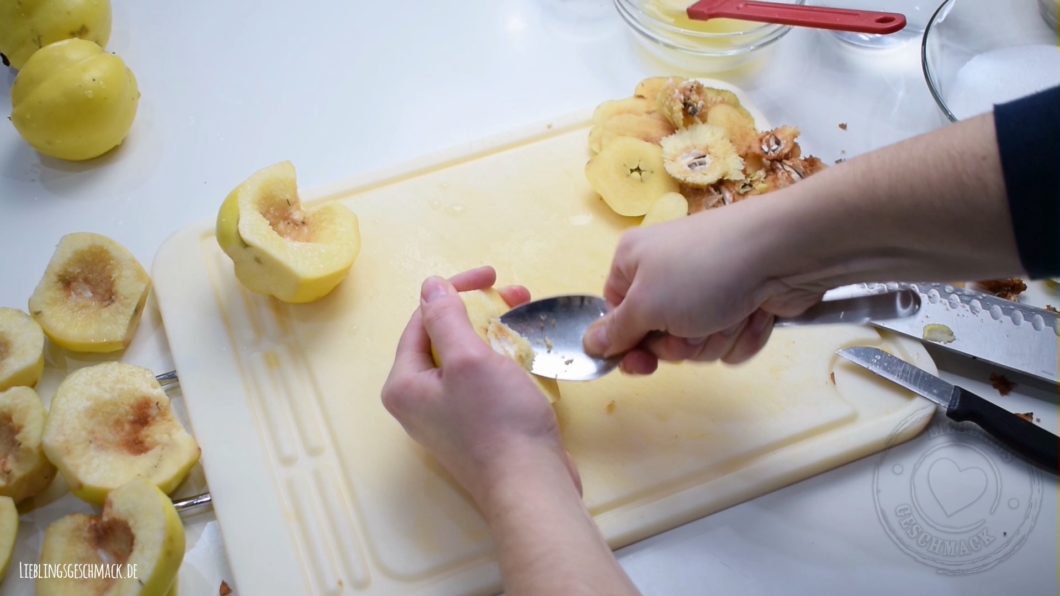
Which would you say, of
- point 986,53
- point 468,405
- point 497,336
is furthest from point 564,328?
point 986,53

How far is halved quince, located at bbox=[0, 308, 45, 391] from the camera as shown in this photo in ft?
3.90

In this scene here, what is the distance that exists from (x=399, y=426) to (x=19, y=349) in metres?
0.58

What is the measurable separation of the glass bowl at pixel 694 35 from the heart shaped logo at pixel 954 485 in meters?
0.92

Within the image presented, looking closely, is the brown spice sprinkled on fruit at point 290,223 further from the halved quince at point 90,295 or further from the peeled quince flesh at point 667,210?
the peeled quince flesh at point 667,210

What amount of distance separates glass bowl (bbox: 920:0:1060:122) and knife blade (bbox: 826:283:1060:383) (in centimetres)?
39

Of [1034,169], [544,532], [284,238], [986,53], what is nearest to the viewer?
[1034,169]

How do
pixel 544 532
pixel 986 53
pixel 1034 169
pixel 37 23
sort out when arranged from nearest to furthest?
1. pixel 1034 169
2. pixel 544 532
3. pixel 37 23
4. pixel 986 53

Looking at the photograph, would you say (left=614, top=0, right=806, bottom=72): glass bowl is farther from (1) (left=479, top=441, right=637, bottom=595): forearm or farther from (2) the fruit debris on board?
(1) (left=479, top=441, right=637, bottom=595): forearm

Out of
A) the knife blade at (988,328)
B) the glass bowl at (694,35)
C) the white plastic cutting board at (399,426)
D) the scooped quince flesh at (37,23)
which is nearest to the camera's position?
the white plastic cutting board at (399,426)

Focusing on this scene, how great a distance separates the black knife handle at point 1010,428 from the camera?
1.17 meters

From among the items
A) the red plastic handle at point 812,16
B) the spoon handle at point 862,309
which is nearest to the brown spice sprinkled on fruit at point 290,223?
the spoon handle at point 862,309

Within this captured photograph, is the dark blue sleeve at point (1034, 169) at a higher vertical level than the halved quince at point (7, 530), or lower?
higher

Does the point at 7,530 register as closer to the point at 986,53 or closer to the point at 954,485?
the point at 954,485

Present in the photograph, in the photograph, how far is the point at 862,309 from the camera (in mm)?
1049
